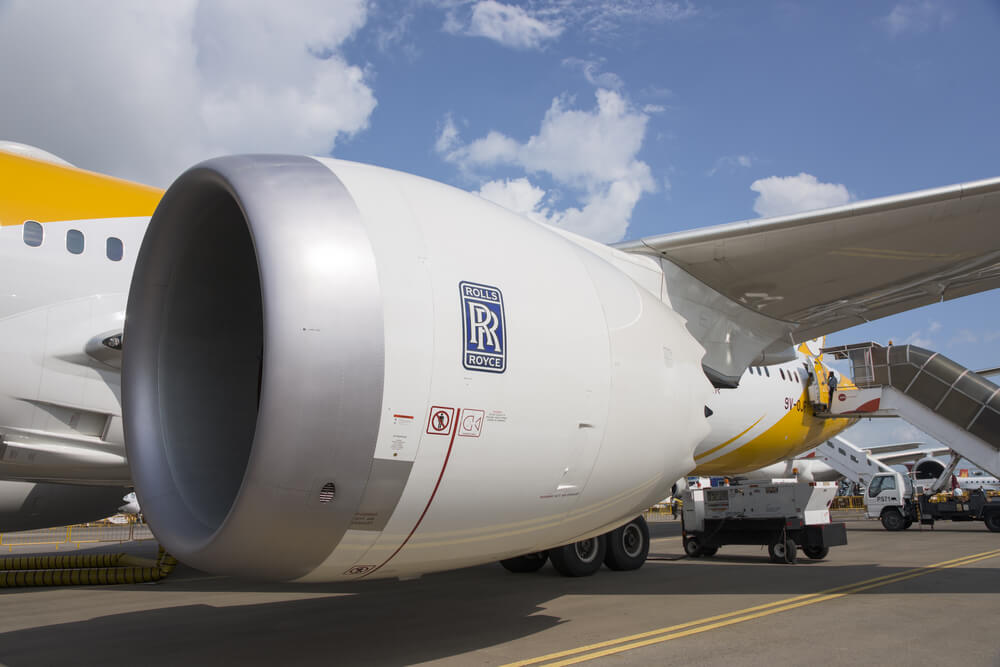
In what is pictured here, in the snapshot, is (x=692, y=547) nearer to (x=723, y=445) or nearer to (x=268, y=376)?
(x=723, y=445)

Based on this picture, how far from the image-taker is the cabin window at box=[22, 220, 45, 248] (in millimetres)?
6211

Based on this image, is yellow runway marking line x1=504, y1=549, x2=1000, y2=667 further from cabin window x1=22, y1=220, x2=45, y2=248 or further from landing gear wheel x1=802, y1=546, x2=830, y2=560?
Result: cabin window x1=22, y1=220, x2=45, y2=248

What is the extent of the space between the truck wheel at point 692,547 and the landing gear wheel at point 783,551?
1395 millimetres

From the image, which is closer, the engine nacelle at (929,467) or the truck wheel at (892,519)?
the truck wheel at (892,519)

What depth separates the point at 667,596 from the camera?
26.1ft

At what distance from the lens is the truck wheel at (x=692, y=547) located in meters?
13.0

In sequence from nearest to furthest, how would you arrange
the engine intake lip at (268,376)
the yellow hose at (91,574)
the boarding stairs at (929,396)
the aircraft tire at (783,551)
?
the engine intake lip at (268,376)
the yellow hose at (91,574)
the aircraft tire at (783,551)
the boarding stairs at (929,396)

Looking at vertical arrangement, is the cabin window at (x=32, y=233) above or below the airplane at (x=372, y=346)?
above

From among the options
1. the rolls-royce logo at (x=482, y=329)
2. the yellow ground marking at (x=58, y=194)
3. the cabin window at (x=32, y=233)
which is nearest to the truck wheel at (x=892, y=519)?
the rolls-royce logo at (x=482, y=329)

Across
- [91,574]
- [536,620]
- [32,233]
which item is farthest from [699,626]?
[91,574]

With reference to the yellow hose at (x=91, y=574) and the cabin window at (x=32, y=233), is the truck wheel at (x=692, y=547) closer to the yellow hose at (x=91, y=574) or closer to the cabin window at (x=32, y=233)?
the yellow hose at (x=91, y=574)

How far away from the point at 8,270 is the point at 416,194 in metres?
3.85

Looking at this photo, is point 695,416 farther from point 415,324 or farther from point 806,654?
point 415,324

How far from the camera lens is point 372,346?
147 inches
